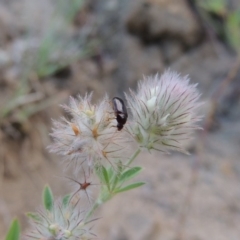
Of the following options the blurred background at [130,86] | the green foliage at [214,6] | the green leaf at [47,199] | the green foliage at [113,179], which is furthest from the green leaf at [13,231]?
the green foliage at [214,6]

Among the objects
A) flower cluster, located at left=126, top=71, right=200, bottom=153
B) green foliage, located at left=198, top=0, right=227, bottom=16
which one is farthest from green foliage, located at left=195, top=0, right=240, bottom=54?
flower cluster, located at left=126, top=71, right=200, bottom=153

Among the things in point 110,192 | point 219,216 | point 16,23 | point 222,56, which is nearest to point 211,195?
point 219,216

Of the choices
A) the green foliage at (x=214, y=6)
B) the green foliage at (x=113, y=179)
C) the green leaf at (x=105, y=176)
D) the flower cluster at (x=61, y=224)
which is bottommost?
the flower cluster at (x=61, y=224)

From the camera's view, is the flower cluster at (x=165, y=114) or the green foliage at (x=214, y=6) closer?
the flower cluster at (x=165, y=114)

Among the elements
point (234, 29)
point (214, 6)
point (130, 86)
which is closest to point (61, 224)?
point (130, 86)

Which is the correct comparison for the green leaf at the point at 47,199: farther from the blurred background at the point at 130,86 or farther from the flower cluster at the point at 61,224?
the blurred background at the point at 130,86

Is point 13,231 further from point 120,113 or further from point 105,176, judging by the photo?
point 120,113
